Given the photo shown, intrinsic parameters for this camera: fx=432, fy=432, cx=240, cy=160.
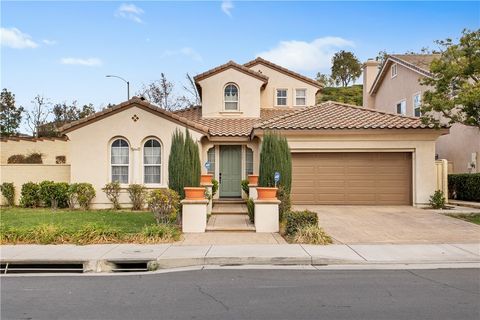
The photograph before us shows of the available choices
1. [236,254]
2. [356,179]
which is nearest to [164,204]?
[236,254]

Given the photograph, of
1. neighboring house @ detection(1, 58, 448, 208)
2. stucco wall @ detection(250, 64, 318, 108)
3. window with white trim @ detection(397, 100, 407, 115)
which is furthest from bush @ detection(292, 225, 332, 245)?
window with white trim @ detection(397, 100, 407, 115)

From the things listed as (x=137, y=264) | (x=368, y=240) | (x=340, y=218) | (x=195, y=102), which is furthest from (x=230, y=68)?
(x=195, y=102)

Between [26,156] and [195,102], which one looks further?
[195,102]

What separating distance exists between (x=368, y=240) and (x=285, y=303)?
5690mm

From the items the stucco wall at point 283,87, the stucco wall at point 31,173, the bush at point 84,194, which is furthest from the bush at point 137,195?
the stucco wall at point 283,87

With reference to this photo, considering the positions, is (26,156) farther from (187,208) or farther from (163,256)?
(163,256)

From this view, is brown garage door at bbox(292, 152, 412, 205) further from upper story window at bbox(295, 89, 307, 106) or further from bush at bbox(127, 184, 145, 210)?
bush at bbox(127, 184, 145, 210)

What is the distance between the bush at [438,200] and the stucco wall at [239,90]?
9.12 meters

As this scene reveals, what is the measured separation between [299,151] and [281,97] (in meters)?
6.34

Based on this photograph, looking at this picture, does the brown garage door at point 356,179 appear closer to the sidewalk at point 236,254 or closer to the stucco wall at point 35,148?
the sidewalk at point 236,254

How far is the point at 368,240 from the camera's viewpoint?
11.2 m

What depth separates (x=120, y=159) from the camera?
1802 cm

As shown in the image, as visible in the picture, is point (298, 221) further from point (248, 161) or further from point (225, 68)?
point (225, 68)

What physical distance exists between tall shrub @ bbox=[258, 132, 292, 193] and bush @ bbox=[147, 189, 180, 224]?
3018 mm
